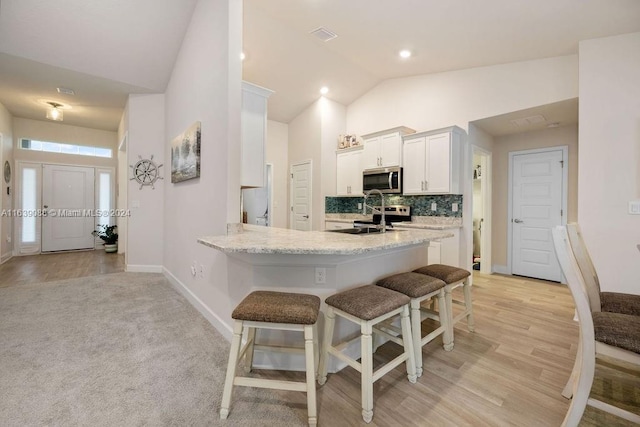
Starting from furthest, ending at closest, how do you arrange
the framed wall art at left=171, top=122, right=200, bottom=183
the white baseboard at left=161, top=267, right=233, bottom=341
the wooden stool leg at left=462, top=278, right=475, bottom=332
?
the framed wall art at left=171, top=122, right=200, bottom=183, the wooden stool leg at left=462, top=278, right=475, bottom=332, the white baseboard at left=161, top=267, right=233, bottom=341

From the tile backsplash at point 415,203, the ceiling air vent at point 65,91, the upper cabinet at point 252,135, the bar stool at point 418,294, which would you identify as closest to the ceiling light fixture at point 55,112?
the ceiling air vent at point 65,91

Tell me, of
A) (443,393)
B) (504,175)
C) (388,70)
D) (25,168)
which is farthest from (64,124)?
(504,175)

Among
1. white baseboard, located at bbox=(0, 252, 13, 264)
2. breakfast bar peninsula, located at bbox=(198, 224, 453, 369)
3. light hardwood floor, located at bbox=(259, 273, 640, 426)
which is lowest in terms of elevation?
light hardwood floor, located at bbox=(259, 273, 640, 426)

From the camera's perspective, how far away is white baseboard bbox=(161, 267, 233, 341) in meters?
2.34

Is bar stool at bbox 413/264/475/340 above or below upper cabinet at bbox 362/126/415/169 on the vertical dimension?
below

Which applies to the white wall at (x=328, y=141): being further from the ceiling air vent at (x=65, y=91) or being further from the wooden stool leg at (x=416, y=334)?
the ceiling air vent at (x=65, y=91)

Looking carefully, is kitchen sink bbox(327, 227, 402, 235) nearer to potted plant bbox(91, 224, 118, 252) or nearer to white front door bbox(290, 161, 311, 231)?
white front door bbox(290, 161, 311, 231)

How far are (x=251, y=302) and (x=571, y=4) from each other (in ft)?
11.7

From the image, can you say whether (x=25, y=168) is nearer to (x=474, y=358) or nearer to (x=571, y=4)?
(x=474, y=358)

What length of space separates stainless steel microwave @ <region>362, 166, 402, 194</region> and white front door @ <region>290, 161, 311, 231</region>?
1.22m

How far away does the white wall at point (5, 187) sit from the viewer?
189 inches

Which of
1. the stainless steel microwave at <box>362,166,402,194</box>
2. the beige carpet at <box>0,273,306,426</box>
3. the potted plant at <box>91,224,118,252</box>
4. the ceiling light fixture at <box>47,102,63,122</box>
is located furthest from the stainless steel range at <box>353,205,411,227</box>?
the potted plant at <box>91,224,118,252</box>

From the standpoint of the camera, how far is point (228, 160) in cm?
236

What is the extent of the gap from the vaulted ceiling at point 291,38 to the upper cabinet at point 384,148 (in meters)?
0.98
